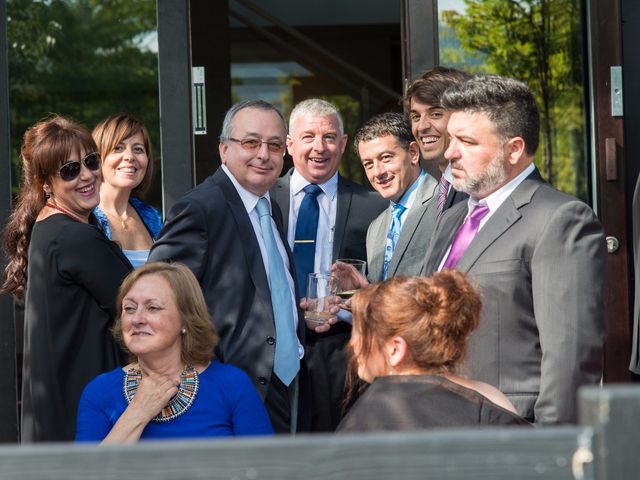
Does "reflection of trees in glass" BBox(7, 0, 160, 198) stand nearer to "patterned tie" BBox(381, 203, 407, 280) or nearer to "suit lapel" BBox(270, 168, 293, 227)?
"suit lapel" BBox(270, 168, 293, 227)

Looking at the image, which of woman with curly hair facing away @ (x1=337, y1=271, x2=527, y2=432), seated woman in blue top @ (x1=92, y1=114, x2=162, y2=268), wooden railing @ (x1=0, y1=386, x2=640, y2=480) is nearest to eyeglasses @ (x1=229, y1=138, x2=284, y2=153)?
seated woman in blue top @ (x1=92, y1=114, x2=162, y2=268)

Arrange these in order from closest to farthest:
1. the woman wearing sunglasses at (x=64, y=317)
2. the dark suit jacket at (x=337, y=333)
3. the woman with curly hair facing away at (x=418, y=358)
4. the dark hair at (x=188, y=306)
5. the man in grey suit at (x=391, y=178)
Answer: the woman with curly hair facing away at (x=418, y=358)
the dark hair at (x=188, y=306)
the woman wearing sunglasses at (x=64, y=317)
the man in grey suit at (x=391, y=178)
the dark suit jacket at (x=337, y=333)

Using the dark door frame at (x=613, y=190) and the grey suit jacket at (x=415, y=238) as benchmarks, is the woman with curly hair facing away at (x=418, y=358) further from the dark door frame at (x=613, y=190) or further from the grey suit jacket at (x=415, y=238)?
the dark door frame at (x=613, y=190)

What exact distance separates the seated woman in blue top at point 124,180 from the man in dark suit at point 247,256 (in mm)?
837

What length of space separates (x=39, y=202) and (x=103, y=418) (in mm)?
950

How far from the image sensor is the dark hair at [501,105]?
2850 millimetres

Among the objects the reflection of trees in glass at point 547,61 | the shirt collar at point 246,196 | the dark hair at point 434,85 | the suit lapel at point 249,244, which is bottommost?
the suit lapel at point 249,244

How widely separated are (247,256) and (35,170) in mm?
803

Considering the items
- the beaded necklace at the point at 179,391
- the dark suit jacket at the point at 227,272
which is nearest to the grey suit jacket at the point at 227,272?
the dark suit jacket at the point at 227,272

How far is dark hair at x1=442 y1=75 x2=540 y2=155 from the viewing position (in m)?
2.85

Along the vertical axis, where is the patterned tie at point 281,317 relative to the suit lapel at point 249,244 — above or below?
below

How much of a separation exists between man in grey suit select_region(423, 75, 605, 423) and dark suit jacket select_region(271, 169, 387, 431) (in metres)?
1.23

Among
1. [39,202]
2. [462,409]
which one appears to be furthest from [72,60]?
[462,409]

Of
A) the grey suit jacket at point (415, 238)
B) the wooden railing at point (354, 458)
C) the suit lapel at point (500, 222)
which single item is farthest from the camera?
the grey suit jacket at point (415, 238)
